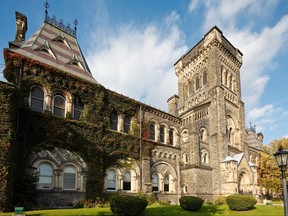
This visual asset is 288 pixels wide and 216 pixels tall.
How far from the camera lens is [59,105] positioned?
20.3m

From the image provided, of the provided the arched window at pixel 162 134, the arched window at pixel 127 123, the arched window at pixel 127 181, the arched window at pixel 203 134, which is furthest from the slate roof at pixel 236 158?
the arched window at pixel 127 123

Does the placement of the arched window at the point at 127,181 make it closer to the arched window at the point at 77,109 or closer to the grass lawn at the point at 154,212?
the grass lawn at the point at 154,212

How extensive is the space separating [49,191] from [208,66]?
27.8 metres

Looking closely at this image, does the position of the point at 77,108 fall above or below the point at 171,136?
above

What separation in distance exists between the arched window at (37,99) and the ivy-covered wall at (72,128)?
44 cm

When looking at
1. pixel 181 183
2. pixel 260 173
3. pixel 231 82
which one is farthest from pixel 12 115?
pixel 260 173

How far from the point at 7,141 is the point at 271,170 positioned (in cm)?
3860

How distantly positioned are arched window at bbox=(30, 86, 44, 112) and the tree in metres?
32.8

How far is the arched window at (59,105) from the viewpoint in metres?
20.0

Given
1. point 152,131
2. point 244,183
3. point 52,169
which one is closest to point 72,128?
point 52,169

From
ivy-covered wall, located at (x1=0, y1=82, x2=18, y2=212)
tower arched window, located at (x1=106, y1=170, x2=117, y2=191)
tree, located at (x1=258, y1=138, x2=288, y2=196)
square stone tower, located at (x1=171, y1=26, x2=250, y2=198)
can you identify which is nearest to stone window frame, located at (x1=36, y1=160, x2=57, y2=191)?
ivy-covered wall, located at (x1=0, y1=82, x2=18, y2=212)

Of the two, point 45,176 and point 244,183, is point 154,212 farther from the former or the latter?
point 244,183

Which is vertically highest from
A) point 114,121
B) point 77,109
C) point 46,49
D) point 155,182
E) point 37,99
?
point 46,49

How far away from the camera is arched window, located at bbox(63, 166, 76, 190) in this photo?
18.8 meters
